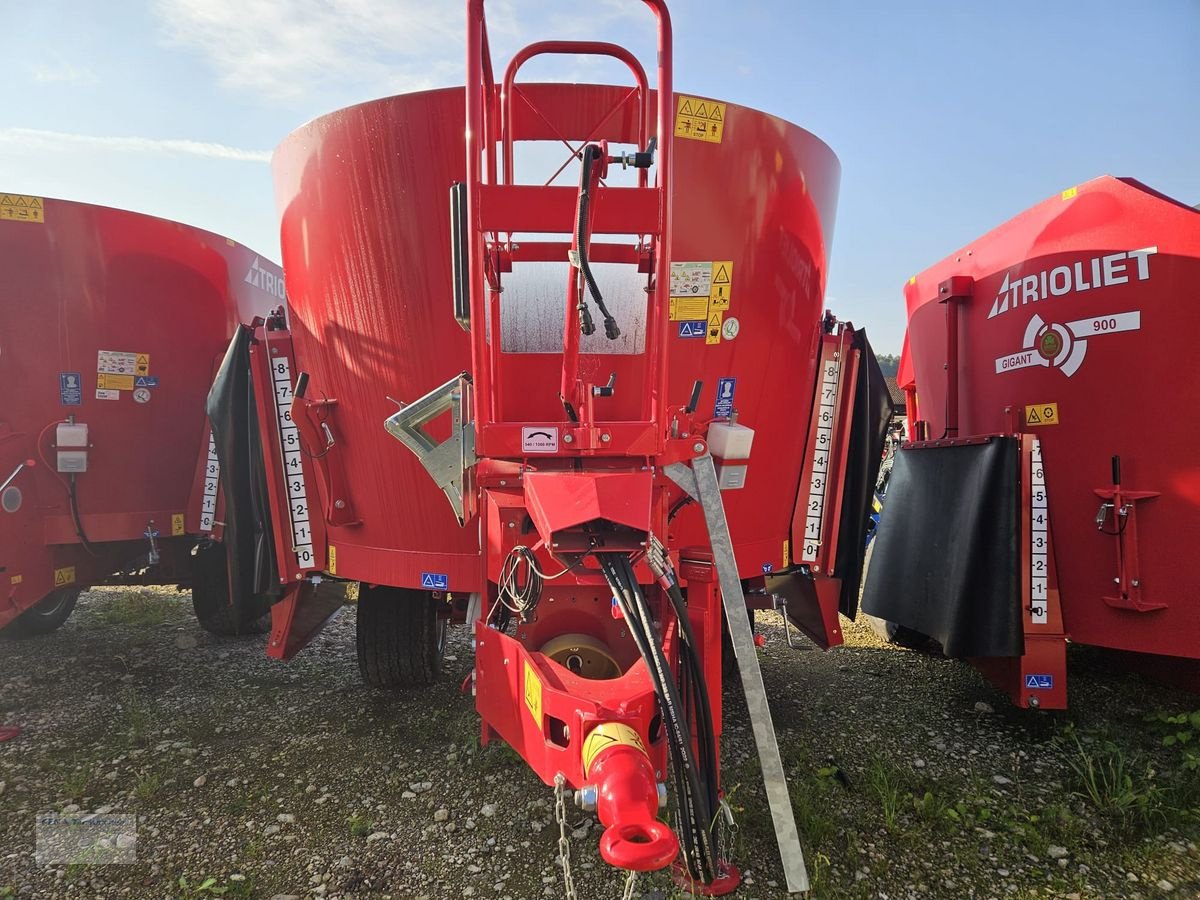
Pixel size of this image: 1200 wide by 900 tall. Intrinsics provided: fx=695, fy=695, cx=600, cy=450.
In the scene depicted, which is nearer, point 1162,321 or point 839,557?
point 1162,321

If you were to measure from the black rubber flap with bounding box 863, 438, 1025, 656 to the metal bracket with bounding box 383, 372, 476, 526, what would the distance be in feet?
7.77

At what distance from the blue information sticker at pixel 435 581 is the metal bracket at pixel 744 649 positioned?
4.10 ft

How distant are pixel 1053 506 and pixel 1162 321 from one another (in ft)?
2.82

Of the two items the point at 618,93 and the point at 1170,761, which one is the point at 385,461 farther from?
the point at 1170,761

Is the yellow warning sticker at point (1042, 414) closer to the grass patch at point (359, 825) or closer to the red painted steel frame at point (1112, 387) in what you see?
the red painted steel frame at point (1112, 387)

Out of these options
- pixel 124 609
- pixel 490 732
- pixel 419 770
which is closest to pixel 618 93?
pixel 490 732

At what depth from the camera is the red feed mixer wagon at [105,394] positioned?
12.2 ft

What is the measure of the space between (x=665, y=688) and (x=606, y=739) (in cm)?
19

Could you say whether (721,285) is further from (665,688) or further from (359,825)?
(359,825)

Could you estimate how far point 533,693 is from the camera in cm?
199

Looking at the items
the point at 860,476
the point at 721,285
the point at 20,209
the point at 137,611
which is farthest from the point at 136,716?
the point at 860,476

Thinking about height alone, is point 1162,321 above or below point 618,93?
below

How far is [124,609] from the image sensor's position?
Answer: 17.3 ft

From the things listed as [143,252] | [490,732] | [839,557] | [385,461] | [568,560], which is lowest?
[490,732]
